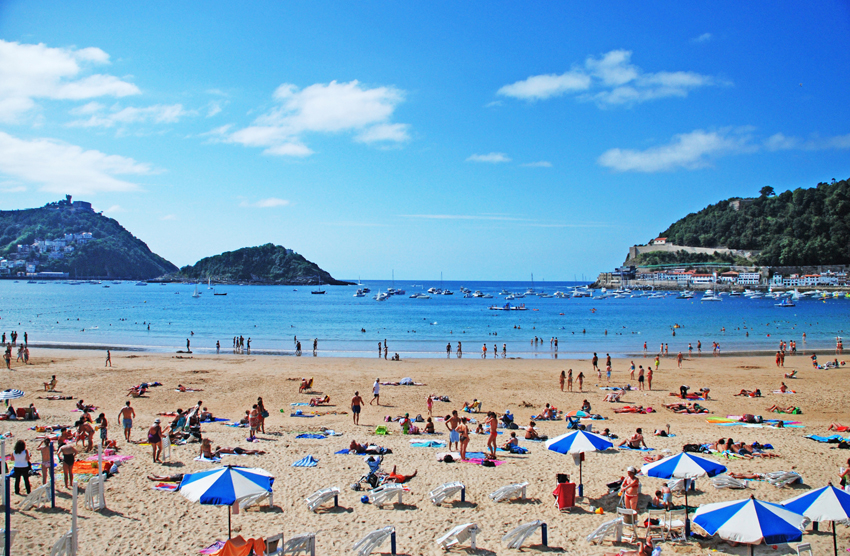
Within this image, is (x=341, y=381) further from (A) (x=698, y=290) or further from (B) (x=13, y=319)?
(A) (x=698, y=290)

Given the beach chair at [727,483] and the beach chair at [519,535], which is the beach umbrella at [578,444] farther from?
the beach chair at [727,483]

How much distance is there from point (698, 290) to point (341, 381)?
164 m

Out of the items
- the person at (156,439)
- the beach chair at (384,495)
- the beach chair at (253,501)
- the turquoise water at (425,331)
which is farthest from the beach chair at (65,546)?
the turquoise water at (425,331)

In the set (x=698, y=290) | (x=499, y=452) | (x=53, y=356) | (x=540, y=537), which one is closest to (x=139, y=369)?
(x=53, y=356)

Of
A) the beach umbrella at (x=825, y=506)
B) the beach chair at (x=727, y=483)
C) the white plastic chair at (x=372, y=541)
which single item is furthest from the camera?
the beach chair at (x=727, y=483)

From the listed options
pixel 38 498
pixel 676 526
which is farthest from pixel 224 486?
pixel 676 526

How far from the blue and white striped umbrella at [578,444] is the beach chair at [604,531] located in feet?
5.49

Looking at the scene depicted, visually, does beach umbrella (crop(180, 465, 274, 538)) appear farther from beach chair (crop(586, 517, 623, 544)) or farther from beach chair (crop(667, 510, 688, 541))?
beach chair (crop(667, 510, 688, 541))

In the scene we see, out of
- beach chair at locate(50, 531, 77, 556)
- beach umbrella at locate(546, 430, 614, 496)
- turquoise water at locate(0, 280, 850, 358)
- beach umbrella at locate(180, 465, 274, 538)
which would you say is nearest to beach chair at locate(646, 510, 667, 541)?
beach umbrella at locate(546, 430, 614, 496)

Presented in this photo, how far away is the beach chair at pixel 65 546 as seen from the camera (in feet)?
24.5

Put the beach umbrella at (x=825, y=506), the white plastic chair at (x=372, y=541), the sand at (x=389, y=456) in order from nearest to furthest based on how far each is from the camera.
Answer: the beach umbrella at (x=825, y=506)
the white plastic chair at (x=372, y=541)
the sand at (x=389, y=456)

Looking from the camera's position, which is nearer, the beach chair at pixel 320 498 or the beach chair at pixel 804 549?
the beach chair at pixel 804 549

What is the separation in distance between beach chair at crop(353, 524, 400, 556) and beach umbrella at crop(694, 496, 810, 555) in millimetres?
4618

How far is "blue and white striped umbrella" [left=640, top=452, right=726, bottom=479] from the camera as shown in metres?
8.75
